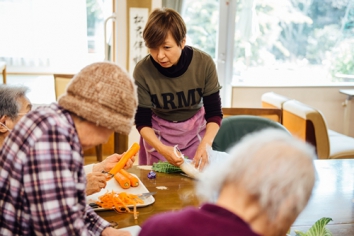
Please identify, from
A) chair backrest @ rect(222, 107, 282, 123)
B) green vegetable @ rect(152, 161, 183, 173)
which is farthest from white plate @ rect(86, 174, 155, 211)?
chair backrest @ rect(222, 107, 282, 123)

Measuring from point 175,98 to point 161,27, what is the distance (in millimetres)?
408

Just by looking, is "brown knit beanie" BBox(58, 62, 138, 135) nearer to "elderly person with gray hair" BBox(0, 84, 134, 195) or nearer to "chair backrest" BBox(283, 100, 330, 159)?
"elderly person with gray hair" BBox(0, 84, 134, 195)

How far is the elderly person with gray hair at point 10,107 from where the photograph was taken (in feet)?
5.35

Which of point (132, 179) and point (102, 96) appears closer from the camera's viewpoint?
point (102, 96)

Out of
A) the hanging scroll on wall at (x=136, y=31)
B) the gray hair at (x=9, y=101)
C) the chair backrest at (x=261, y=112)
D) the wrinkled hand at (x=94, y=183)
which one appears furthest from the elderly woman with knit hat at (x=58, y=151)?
the hanging scroll on wall at (x=136, y=31)

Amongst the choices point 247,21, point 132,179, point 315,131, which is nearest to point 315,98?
point 247,21

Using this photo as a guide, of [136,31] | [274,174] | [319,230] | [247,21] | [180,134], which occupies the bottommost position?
[319,230]

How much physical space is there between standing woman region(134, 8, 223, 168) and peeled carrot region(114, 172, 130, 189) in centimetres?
30

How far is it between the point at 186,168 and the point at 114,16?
8.92 feet

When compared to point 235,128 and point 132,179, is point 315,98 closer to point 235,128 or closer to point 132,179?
point 235,128

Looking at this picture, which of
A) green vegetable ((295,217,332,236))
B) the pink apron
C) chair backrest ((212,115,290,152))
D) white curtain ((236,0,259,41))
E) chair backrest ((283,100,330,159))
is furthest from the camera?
white curtain ((236,0,259,41))

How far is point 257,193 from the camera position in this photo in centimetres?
80

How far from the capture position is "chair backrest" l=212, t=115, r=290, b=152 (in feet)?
9.09

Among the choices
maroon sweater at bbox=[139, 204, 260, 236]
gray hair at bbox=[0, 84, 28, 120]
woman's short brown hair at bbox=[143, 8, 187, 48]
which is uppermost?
woman's short brown hair at bbox=[143, 8, 187, 48]
